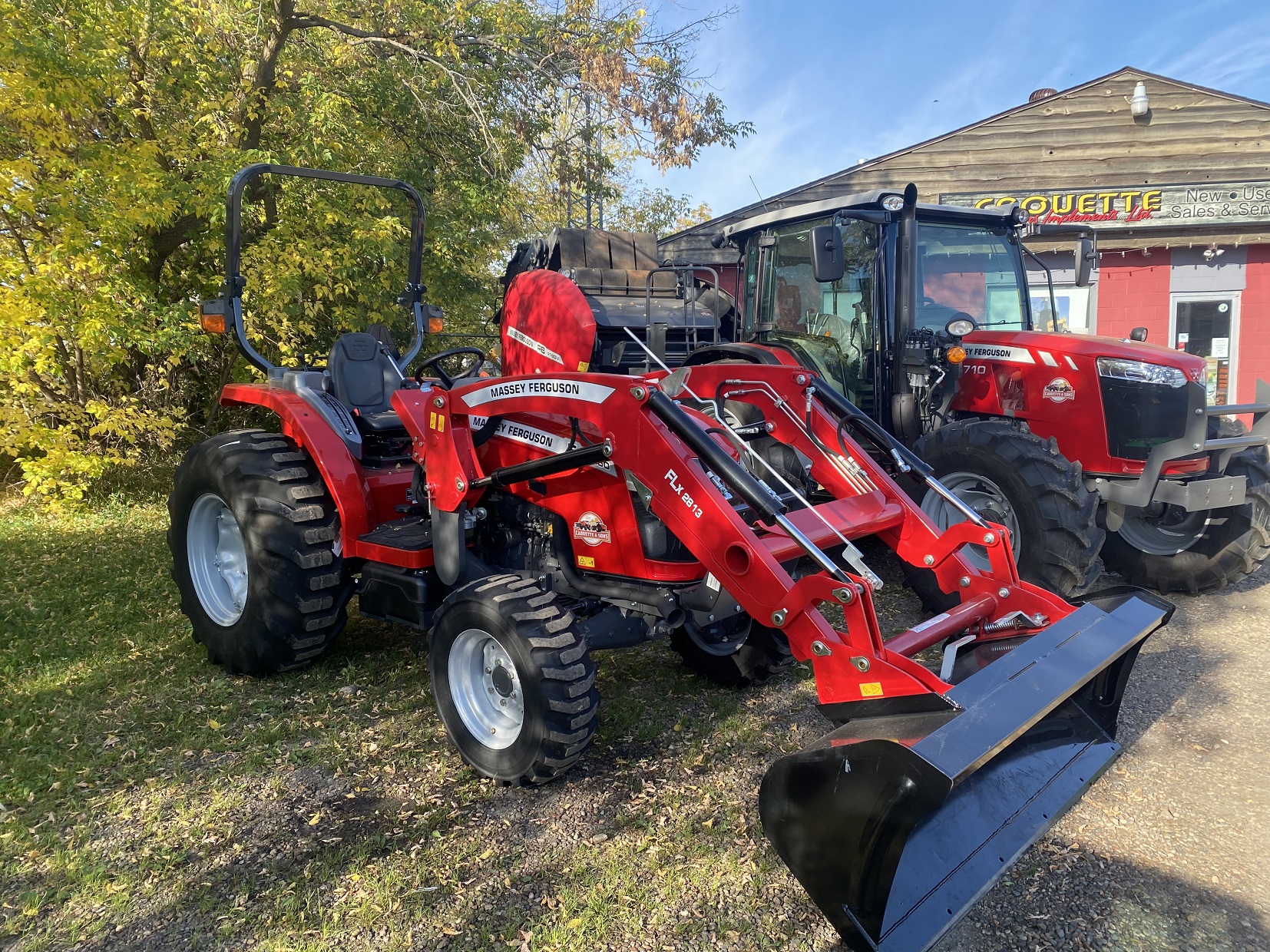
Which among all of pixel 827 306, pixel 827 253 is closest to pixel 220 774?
pixel 827 253

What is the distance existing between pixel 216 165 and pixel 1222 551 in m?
8.47

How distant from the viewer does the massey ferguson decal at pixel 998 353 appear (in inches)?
213

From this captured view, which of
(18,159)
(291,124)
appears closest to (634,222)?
(291,124)

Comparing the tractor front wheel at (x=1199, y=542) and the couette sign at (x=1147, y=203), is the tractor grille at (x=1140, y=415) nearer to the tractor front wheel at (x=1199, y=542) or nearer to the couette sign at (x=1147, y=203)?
the tractor front wheel at (x=1199, y=542)

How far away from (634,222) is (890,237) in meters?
19.3

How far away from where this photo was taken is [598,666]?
452 cm

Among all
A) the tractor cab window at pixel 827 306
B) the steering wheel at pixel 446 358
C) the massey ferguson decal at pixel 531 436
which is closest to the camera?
the massey ferguson decal at pixel 531 436

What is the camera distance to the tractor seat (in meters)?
4.71

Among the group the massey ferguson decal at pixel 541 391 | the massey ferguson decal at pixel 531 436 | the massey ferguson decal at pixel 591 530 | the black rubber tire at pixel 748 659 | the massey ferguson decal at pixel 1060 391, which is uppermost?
the massey ferguson decal at pixel 541 391

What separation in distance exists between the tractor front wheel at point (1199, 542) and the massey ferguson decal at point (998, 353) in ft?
4.38

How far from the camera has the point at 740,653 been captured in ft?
13.5

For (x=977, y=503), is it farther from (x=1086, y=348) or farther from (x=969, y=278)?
(x=969, y=278)

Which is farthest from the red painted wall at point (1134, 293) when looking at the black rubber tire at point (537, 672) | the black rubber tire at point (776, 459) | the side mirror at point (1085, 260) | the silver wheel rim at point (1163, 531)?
the black rubber tire at point (537, 672)

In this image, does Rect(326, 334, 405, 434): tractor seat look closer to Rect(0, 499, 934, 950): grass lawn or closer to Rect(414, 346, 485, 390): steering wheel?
Rect(414, 346, 485, 390): steering wheel
